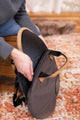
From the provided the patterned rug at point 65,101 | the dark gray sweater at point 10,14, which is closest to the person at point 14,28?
the dark gray sweater at point 10,14

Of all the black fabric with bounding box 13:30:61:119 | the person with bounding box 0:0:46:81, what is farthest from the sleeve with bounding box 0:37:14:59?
the black fabric with bounding box 13:30:61:119

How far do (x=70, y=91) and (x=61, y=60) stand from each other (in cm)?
33

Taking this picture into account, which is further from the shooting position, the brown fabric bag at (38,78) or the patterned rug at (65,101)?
the patterned rug at (65,101)

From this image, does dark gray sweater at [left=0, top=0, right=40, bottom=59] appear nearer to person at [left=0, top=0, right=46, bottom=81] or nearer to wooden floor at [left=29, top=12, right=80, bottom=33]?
person at [left=0, top=0, right=46, bottom=81]

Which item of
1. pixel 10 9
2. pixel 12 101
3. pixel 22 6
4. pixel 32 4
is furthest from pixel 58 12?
pixel 12 101

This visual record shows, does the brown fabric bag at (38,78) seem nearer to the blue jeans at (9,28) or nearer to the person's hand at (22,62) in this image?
the person's hand at (22,62)

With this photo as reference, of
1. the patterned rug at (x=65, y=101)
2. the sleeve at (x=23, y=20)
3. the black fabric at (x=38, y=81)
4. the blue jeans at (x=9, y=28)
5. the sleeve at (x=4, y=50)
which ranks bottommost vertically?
the patterned rug at (x=65, y=101)

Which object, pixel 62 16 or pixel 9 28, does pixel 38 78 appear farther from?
pixel 62 16

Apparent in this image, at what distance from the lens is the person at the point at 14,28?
0.58m

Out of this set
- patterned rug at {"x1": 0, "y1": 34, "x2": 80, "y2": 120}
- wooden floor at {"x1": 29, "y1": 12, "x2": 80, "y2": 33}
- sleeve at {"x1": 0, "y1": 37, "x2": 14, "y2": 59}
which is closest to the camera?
sleeve at {"x1": 0, "y1": 37, "x2": 14, "y2": 59}

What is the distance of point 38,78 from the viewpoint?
69 centimetres

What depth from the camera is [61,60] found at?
1.30 metres

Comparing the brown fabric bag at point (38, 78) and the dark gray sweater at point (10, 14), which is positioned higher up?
the dark gray sweater at point (10, 14)

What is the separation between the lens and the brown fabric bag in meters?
0.66
